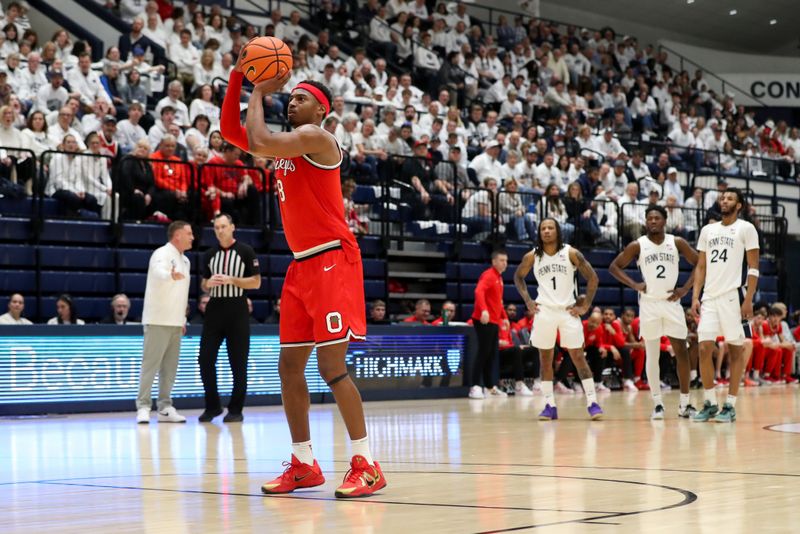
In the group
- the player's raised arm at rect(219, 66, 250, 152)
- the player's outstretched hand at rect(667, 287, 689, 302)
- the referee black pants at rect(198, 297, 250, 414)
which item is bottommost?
the referee black pants at rect(198, 297, 250, 414)

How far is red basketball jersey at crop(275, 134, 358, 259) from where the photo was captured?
6.13 metres

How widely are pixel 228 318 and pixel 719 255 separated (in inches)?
201

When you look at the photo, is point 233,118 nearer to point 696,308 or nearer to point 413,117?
point 696,308

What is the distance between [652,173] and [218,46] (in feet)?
36.1

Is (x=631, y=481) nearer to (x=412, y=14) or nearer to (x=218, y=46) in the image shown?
(x=218, y=46)

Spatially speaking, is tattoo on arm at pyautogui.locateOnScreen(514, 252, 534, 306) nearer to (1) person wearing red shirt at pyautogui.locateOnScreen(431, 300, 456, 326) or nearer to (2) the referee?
(2) the referee

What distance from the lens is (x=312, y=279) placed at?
612 centimetres

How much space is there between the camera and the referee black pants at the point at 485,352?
16969mm

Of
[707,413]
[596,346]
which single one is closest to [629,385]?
[596,346]

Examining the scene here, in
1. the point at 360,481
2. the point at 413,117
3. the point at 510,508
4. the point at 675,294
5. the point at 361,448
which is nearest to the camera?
the point at 510,508

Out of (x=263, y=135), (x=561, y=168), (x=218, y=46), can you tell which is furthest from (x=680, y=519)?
(x=561, y=168)

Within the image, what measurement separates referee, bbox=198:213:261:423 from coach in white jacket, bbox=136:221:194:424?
310 millimetres

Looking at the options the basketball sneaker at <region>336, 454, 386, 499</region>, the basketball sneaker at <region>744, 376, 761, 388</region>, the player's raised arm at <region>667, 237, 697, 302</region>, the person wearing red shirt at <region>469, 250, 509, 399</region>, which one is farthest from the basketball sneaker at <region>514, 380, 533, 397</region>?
the basketball sneaker at <region>336, 454, 386, 499</region>

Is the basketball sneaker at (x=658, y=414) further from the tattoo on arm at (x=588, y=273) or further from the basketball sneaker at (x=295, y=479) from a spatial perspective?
the basketball sneaker at (x=295, y=479)
